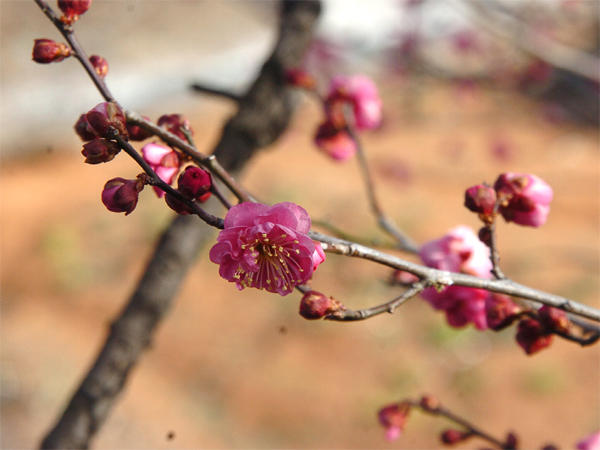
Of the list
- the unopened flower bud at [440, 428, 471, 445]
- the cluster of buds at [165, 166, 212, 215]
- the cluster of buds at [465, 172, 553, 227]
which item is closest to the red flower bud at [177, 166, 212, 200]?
the cluster of buds at [165, 166, 212, 215]

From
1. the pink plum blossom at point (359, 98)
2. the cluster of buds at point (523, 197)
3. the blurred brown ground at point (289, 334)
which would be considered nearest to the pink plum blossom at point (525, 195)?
the cluster of buds at point (523, 197)

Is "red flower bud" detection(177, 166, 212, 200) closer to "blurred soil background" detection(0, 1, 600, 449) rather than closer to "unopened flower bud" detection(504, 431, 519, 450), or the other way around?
"unopened flower bud" detection(504, 431, 519, 450)

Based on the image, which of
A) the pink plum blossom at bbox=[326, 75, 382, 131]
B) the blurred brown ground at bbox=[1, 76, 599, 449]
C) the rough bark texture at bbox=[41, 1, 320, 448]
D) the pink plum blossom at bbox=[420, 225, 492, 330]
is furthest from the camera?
the blurred brown ground at bbox=[1, 76, 599, 449]

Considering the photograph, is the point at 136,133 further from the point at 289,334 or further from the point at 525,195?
the point at 289,334

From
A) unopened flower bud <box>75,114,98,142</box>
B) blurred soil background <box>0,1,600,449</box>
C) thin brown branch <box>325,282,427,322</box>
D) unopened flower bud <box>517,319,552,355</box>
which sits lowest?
blurred soil background <box>0,1,600,449</box>

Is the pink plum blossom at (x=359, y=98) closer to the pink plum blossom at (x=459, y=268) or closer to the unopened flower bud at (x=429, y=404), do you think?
the pink plum blossom at (x=459, y=268)

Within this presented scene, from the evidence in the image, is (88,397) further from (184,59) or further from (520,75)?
(184,59)
